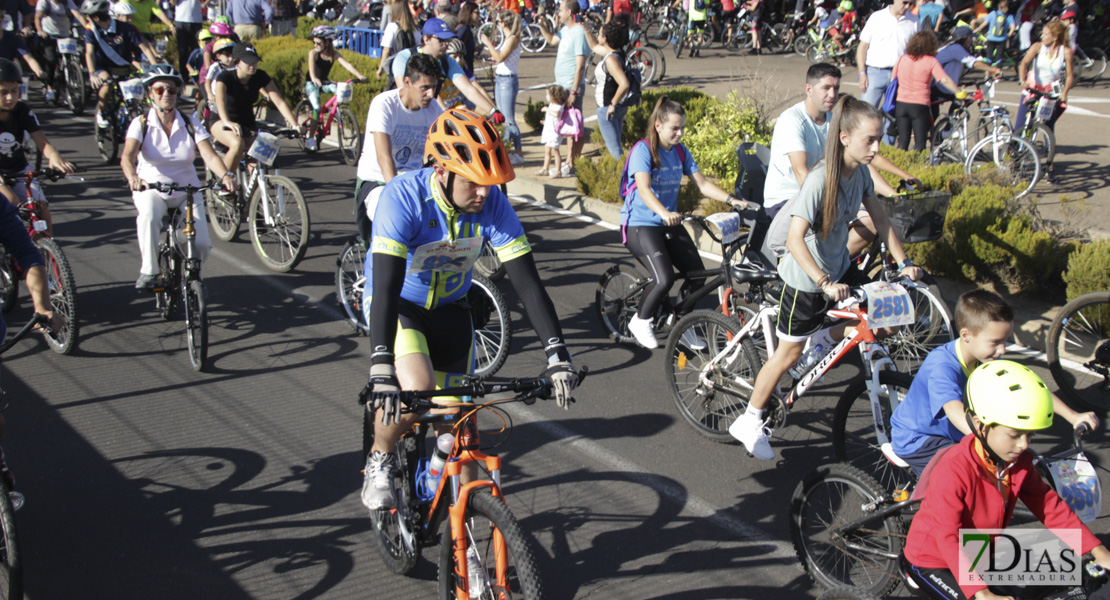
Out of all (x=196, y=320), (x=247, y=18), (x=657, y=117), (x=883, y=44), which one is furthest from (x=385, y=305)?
(x=247, y=18)

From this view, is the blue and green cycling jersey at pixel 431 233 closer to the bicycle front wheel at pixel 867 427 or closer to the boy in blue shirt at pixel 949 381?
the boy in blue shirt at pixel 949 381

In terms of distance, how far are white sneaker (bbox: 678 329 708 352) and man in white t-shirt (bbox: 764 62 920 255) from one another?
1162mm

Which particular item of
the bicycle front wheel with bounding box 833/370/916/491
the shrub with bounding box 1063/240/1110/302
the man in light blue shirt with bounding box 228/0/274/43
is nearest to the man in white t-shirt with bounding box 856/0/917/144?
the shrub with bounding box 1063/240/1110/302

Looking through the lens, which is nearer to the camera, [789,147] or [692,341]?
[692,341]

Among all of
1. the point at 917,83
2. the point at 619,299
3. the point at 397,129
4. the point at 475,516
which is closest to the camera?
the point at 475,516

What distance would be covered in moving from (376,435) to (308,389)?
2629 millimetres

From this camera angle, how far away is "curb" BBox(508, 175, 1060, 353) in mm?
6602

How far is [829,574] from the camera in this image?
3855 millimetres

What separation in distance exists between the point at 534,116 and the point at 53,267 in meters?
8.96

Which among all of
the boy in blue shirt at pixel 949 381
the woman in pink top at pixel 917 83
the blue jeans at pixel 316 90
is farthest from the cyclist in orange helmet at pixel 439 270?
the blue jeans at pixel 316 90

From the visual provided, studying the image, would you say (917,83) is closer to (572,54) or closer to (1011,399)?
(572,54)

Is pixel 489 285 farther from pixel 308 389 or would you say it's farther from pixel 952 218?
pixel 952 218

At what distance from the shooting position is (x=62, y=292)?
6520 mm

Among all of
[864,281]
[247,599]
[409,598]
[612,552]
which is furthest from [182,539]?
[864,281]
